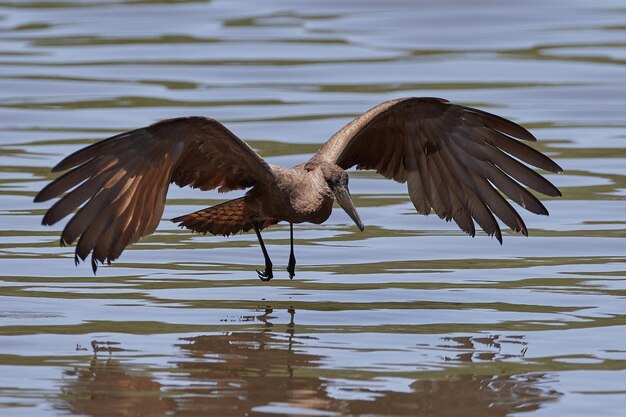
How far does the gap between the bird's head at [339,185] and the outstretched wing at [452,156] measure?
1.00ft

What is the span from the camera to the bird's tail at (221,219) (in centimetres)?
966

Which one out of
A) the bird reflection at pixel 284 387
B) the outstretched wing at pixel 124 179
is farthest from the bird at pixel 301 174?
Result: the bird reflection at pixel 284 387

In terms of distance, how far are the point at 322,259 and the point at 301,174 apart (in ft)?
4.20

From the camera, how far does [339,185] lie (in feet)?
31.0

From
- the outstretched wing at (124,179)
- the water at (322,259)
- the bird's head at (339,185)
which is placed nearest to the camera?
the water at (322,259)

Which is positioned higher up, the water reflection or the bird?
the bird

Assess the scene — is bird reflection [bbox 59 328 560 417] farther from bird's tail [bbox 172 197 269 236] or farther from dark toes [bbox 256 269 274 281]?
bird's tail [bbox 172 197 269 236]

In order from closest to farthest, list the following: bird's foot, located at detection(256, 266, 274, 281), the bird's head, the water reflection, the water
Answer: the water reflection
the water
the bird's head
bird's foot, located at detection(256, 266, 274, 281)

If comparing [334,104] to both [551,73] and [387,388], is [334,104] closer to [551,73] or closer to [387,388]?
[551,73]

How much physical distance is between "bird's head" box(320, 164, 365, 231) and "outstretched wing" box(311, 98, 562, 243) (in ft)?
1.00

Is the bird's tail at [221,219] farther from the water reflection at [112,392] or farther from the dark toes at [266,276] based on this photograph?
the water reflection at [112,392]

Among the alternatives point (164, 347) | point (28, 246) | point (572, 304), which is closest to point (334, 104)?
point (28, 246)

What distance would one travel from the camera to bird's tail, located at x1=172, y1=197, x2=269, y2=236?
966 cm

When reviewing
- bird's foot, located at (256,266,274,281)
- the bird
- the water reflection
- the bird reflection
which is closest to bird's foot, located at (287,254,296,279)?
the bird
